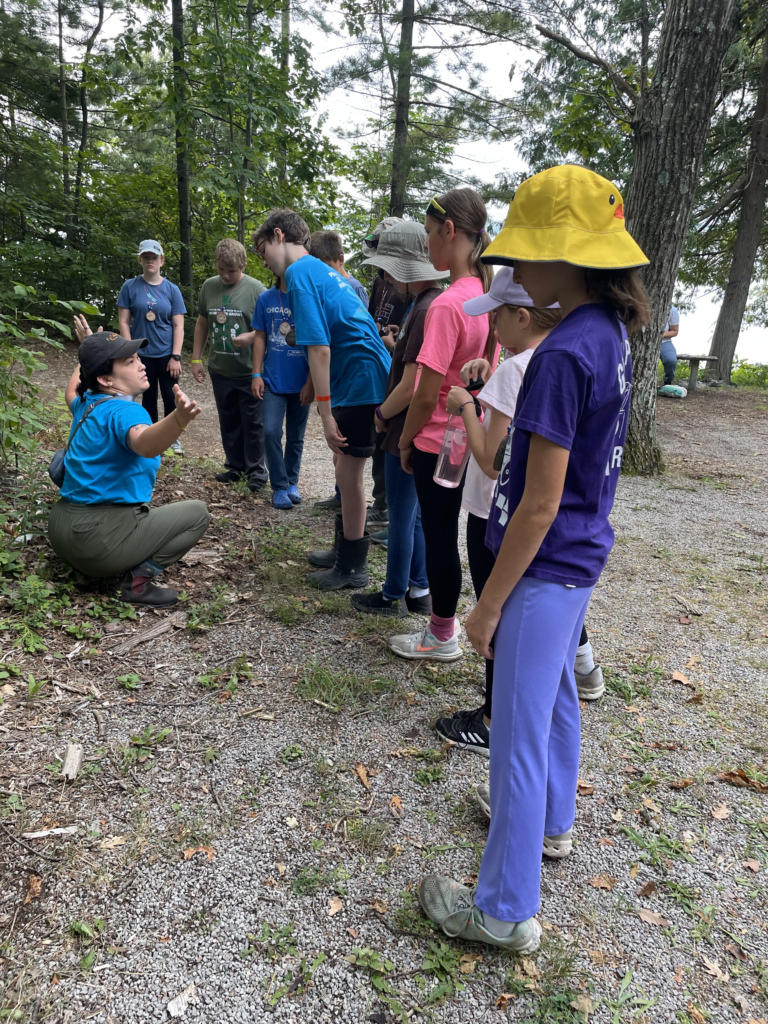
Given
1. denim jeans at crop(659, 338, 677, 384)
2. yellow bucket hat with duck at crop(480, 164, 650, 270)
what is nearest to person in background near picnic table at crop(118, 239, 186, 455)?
yellow bucket hat with duck at crop(480, 164, 650, 270)

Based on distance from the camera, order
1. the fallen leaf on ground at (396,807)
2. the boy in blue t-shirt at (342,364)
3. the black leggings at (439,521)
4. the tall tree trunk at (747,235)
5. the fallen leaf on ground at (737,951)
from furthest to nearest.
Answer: the tall tree trunk at (747,235) < the boy in blue t-shirt at (342,364) < the black leggings at (439,521) < the fallen leaf on ground at (396,807) < the fallen leaf on ground at (737,951)

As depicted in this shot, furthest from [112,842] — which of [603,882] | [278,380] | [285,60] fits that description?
[285,60]

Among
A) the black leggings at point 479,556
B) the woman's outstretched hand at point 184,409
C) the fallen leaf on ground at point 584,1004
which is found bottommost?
the fallen leaf on ground at point 584,1004

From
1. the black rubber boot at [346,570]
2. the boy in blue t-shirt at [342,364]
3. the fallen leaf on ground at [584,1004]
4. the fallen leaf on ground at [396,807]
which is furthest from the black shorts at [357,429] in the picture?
the fallen leaf on ground at [584,1004]

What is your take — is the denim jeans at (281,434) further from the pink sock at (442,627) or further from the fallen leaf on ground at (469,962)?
the fallen leaf on ground at (469,962)

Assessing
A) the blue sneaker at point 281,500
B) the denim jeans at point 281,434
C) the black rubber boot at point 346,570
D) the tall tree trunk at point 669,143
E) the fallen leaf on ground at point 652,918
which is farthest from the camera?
the tall tree trunk at point 669,143

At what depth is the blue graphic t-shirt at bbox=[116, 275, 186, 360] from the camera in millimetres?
6098

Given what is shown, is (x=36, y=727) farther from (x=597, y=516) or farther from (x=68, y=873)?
(x=597, y=516)

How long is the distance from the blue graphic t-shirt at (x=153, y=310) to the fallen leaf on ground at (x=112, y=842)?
4.90 m

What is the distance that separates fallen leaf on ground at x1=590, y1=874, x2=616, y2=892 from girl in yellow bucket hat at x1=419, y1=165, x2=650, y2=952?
1.37 ft

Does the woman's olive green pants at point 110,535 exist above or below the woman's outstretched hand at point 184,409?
below

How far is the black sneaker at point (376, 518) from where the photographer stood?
5.16 meters

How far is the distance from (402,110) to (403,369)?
11.3 metres

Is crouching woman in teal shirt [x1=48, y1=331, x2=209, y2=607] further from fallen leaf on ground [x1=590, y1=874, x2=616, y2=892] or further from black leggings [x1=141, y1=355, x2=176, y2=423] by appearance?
black leggings [x1=141, y1=355, x2=176, y2=423]
